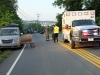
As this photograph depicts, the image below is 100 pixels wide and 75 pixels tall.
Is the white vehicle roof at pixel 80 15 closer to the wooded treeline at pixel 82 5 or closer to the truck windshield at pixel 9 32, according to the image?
the truck windshield at pixel 9 32

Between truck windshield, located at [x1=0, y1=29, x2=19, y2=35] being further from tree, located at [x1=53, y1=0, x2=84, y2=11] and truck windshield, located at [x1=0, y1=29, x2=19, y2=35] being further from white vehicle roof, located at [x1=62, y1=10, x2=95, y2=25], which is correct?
tree, located at [x1=53, y1=0, x2=84, y2=11]

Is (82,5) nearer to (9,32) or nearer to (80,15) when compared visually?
(80,15)

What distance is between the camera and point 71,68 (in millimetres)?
9695

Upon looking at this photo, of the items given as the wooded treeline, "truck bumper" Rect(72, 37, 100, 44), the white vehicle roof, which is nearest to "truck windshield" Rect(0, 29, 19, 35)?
the white vehicle roof

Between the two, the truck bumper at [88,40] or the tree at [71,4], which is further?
the tree at [71,4]

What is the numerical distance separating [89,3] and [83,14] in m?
36.5

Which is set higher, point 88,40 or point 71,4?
point 71,4

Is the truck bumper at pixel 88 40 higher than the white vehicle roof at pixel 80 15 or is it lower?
lower

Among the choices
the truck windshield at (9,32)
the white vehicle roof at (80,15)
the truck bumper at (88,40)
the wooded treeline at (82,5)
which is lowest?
the truck bumper at (88,40)

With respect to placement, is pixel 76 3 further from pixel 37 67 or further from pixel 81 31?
pixel 37 67

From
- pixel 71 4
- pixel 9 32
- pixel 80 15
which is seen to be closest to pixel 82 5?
pixel 71 4

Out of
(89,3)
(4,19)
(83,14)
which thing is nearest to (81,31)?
(83,14)

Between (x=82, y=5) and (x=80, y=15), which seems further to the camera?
(x=82, y=5)

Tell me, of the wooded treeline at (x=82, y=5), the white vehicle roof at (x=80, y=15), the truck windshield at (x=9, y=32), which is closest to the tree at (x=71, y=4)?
the wooded treeline at (x=82, y=5)
